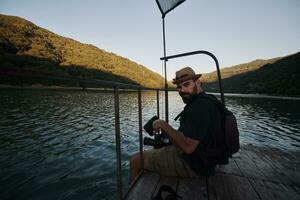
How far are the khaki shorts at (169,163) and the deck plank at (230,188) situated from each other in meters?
0.36

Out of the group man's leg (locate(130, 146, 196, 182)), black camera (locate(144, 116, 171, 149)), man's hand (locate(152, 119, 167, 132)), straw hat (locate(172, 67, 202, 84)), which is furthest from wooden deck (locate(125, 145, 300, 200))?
straw hat (locate(172, 67, 202, 84))

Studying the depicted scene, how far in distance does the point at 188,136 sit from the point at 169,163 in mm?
794

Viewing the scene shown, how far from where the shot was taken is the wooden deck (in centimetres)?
237

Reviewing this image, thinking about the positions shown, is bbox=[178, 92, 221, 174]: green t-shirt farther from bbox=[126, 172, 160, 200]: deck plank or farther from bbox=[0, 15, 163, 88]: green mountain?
bbox=[0, 15, 163, 88]: green mountain

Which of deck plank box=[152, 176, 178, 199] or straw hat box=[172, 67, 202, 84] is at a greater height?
straw hat box=[172, 67, 202, 84]

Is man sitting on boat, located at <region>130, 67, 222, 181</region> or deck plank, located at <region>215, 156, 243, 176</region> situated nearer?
man sitting on boat, located at <region>130, 67, 222, 181</region>

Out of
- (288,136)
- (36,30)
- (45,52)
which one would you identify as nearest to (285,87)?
(288,136)

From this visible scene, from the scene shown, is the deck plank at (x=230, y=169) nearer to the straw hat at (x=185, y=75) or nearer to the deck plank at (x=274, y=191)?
the deck plank at (x=274, y=191)

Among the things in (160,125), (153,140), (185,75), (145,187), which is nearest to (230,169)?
(153,140)

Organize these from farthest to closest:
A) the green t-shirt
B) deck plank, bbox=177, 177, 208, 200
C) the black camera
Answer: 1. the black camera
2. deck plank, bbox=177, 177, 208, 200
3. the green t-shirt

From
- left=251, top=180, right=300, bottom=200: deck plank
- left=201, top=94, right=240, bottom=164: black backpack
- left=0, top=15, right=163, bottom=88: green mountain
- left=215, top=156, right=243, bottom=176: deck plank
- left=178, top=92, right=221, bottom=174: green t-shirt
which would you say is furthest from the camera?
left=0, top=15, right=163, bottom=88: green mountain

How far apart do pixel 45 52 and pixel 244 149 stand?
144288mm

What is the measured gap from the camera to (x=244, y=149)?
4762 millimetres

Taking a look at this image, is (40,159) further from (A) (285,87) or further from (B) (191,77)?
(A) (285,87)
